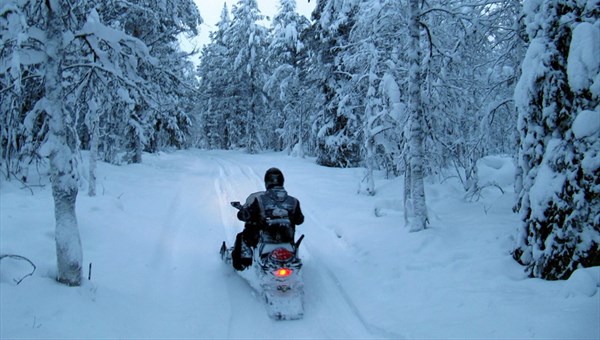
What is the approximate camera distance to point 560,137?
526 cm

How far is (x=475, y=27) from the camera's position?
8070mm

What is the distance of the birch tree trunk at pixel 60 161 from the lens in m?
4.76

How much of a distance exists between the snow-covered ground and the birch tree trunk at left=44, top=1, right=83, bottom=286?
0.42 m

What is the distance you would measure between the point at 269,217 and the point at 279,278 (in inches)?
39.1

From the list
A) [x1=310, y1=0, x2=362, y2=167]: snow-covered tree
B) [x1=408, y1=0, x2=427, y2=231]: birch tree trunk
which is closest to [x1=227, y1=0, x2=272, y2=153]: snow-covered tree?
[x1=310, y1=0, x2=362, y2=167]: snow-covered tree

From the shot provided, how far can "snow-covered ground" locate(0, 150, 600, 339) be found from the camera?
4602 millimetres

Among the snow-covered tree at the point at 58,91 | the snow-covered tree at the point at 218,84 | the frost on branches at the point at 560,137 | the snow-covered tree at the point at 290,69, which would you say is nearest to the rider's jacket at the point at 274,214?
the snow-covered tree at the point at 58,91

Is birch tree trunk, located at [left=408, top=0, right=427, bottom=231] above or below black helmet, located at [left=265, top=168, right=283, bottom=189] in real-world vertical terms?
above

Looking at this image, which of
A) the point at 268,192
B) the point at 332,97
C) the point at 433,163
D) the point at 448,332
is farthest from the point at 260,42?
the point at 448,332

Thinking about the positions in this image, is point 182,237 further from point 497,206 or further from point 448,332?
point 497,206

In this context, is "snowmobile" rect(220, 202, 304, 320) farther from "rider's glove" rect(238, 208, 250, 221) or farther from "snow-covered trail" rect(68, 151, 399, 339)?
"rider's glove" rect(238, 208, 250, 221)

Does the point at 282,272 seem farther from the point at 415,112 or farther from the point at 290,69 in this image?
the point at 290,69

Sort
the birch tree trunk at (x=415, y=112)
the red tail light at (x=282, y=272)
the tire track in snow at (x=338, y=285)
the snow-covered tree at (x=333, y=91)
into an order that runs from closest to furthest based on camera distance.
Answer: the tire track in snow at (x=338, y=285), the red tail light at (x=282, y=272), the birch tree trunk at (x=415, y=112), the snow-covered tree at (x=333, y=91)

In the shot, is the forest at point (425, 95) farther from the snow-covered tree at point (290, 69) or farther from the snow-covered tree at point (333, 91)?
the snow-covered tree at point (290, 69)
